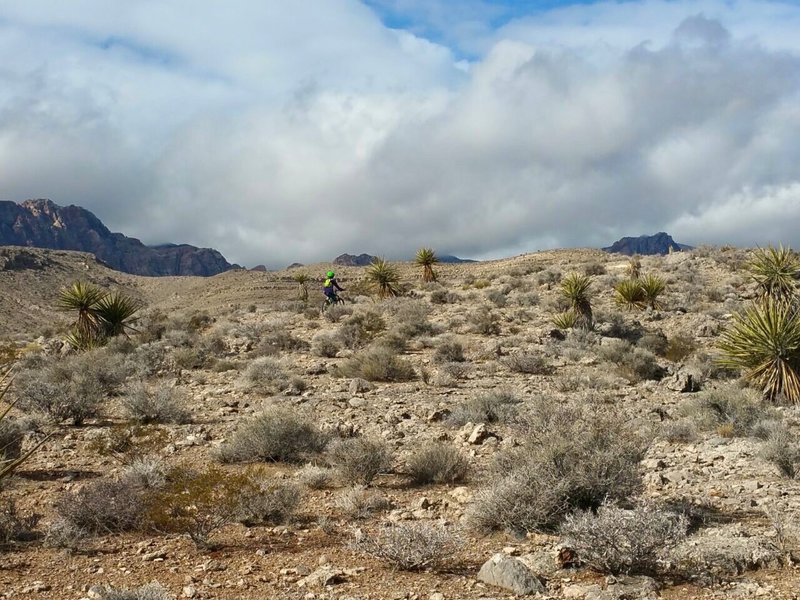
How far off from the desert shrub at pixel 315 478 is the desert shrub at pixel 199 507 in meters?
1.17

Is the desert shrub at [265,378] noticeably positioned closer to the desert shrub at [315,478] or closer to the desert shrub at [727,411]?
the desert shrub at [315,478]

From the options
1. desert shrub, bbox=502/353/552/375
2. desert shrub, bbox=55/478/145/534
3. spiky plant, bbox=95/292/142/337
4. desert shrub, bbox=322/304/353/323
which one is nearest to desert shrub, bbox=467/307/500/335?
desert shrub, bbox=502/353/552/375

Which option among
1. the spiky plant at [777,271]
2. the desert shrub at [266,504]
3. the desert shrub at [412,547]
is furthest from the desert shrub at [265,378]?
the spiky plant at [777,271]

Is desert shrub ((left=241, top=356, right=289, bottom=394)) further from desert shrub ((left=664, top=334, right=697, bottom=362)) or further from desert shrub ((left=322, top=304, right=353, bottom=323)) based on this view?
desert shrub ((left=664, top=334, right=697, bottom=362))

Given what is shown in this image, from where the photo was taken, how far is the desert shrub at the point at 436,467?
7906 mm

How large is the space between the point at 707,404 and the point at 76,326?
16.9 metres

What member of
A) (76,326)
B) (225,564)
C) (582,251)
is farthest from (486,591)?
(582,251)

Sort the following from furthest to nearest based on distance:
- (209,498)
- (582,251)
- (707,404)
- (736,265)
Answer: (582,251)
(736,265)
(707,404)
(209,498)

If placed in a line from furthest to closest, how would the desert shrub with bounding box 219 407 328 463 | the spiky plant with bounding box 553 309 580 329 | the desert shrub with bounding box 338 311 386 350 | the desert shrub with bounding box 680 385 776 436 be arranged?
the spiky plant with bounding box 553 309 580 329 < the desert shrub with bounding box 338 311 386 350 < the desert shrub with bounding box 680 385 776 436 < the desert shrub with bounding box 219 407 328 463

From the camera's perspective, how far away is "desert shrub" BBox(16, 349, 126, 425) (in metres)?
10.8

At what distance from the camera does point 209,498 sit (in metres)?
6.20

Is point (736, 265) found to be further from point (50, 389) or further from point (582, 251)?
point (50, 389)

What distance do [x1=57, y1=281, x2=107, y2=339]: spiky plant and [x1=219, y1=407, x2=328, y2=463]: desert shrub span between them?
11513 millimetres

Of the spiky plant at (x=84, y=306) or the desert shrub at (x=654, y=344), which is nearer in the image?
the desert shrub at (x=654, y=344)
